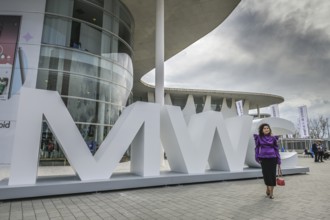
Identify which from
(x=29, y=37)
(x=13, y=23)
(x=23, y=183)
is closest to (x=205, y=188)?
(x=23, y=183)

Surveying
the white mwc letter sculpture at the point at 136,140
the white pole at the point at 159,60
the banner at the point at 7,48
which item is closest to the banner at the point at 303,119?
the white pole at the point at 159,60

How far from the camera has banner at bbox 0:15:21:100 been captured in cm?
1099

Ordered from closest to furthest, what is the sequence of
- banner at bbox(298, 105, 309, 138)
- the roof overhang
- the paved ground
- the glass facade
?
the paved ground
the glass facade
the roof overhang
banner at bbox(298, 105, 309, 138)

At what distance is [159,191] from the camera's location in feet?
18.8

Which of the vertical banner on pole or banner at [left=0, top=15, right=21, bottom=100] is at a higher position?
the vertical banner on pole

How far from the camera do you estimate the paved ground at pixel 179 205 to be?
12.4 ft

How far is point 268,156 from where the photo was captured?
5320 mm

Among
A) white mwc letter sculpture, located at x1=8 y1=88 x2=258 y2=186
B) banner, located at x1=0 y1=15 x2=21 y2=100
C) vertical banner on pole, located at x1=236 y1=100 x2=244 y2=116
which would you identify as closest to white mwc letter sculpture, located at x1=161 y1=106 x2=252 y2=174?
white mwc letter sculpture, located at x1=8 y1=88 x2=258 y2=186

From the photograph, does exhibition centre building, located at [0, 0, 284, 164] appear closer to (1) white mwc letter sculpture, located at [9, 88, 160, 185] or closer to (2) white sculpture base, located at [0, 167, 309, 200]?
(1) white mwc letter sculpture, located at [9, 88, 160, 185]

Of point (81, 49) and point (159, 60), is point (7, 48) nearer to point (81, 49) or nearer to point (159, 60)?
point (81, 49)

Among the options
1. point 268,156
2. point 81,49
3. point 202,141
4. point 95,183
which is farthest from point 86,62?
point 268,156

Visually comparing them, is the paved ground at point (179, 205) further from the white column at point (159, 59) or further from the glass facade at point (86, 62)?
the glass facade at point (86, 62)

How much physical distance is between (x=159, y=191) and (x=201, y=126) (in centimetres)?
268

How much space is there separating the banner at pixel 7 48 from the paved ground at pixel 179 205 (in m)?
8.37
